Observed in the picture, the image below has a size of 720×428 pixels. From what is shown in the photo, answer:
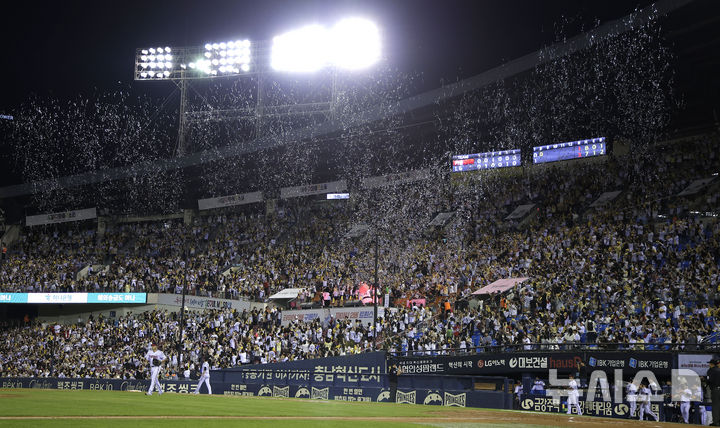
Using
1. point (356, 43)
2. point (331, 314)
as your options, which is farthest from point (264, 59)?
point (331, 314)

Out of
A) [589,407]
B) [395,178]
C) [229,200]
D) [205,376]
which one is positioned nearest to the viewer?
[589,407]

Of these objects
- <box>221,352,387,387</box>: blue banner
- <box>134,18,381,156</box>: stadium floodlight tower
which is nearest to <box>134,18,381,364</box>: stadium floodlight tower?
<box>134,18,381,156</box>: stadium floodlight tower

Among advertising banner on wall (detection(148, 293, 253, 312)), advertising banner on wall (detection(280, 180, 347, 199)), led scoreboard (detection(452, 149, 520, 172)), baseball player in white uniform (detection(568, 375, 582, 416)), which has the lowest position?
baseball player in white uniform (detection(568, 375, 582, 416))

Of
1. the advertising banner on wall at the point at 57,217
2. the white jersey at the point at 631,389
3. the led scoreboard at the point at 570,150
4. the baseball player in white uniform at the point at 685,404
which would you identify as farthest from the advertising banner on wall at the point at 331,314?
the advertising banner on wall at the point at 57,217

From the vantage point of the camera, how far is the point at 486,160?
159 feet

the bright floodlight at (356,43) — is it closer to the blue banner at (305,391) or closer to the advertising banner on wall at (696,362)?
the blue banner at (305,391)

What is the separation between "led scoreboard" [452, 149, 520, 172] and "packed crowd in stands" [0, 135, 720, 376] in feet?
3.83

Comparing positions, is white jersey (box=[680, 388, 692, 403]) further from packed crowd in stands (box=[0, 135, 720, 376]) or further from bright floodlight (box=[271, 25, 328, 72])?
bright floodlight (box=[271, 25, 328, 72])

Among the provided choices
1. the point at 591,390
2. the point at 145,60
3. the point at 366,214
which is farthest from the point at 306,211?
the point at 591,390

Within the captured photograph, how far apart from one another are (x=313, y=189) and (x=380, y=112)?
1200cm

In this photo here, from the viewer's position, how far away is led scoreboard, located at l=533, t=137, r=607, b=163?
44406mm

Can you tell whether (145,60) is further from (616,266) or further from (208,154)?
(616,266)

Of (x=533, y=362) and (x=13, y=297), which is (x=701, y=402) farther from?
(x=13, y=297)

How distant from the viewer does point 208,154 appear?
5131 centimetres
